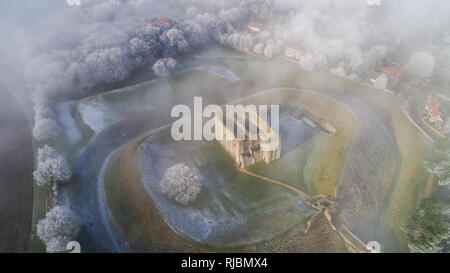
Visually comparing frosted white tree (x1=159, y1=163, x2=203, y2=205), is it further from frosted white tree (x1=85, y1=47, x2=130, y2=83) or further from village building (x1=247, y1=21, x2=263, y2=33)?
village building (x1=247, y1=21, x2=263, y2=33)

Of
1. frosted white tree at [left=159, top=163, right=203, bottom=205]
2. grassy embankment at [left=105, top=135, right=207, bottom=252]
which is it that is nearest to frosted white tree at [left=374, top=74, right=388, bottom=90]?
frosted white tree at [left=159, top=163, right=203, bottom=205]

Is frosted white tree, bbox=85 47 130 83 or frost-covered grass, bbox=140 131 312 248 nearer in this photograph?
frost-covered grass, bbox=140 131 312 248

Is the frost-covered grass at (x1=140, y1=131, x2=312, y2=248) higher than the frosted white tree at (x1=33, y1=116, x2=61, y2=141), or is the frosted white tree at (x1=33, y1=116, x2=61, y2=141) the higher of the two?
the frosted white tree at (x1=33, y1=116, x2=61, y2=141)

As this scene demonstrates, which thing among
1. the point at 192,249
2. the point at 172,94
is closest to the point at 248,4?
the point at 172,94

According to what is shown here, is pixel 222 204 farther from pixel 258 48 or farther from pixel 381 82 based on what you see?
pixel 258 48

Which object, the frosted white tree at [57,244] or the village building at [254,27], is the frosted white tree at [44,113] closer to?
the frosted white tree at [57,244]

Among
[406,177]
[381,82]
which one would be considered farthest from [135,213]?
[381,82]

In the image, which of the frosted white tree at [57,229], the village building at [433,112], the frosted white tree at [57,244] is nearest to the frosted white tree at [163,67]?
the frosted white tree at [57,229]
